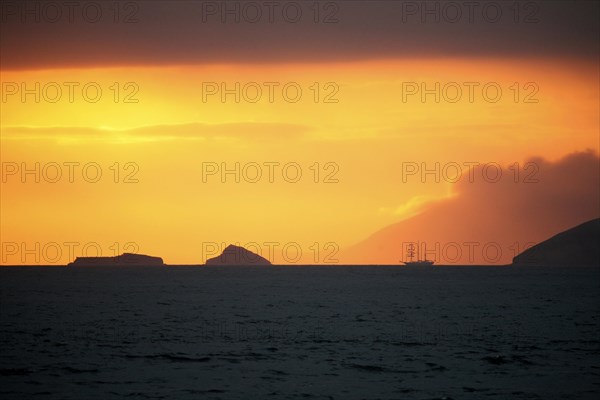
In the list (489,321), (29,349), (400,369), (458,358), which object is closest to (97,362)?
(29,349)

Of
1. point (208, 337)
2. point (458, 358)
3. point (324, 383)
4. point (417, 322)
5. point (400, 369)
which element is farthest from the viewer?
point (417, 322)

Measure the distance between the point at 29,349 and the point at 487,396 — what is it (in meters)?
38.7

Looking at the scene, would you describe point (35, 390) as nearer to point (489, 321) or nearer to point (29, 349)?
point (29, 349)

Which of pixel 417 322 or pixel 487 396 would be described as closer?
pixel 487 396

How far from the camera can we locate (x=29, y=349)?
6850cm

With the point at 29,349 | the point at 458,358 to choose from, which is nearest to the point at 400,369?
the point at 458,358

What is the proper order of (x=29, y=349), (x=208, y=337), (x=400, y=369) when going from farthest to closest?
1. (x=208, y=337)
2. (x=29, y=349)
3. (x=400, y=369)

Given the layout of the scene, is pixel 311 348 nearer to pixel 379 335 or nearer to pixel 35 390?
pixel 379 335

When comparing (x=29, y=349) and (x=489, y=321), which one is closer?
(x=29, y=349)

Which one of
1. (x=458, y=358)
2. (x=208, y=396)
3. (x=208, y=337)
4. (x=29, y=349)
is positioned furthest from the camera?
(x=208, y=337)

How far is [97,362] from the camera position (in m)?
60.8

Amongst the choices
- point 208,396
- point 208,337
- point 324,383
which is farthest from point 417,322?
point 208,396

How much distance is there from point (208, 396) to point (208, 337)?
32.1 m

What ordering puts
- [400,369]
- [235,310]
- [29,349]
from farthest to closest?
[235,310] < [29,349] < [400,369]
